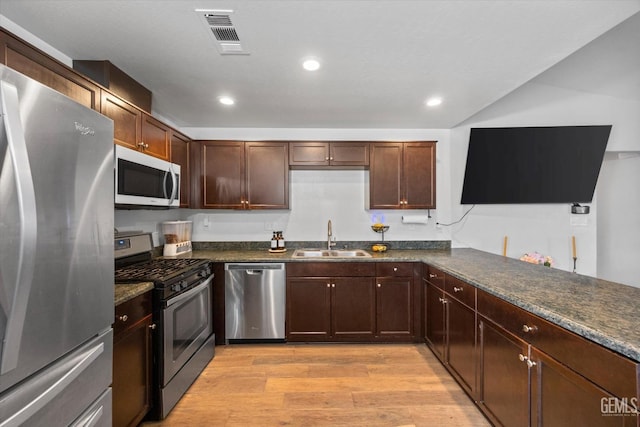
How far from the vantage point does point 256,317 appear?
2928 millimetres

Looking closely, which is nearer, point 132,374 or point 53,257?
point 53,257

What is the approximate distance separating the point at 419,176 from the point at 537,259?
1.67 metres

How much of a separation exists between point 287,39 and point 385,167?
1.96 m

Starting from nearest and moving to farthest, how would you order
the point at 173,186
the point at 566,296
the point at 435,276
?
the point at 566,296, the point at 173,186, the point at 435,276

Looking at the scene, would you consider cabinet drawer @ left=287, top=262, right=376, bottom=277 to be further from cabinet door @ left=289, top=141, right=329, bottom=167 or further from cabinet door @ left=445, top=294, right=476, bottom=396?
cabinet door @ left=289, top=141, right=329, bottom=167

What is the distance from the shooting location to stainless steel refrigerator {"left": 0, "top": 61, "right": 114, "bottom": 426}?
31.3 inches

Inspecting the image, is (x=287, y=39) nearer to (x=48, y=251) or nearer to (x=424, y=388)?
(x=48, y=251)

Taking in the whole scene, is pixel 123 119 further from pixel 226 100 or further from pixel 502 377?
pixel 502 377

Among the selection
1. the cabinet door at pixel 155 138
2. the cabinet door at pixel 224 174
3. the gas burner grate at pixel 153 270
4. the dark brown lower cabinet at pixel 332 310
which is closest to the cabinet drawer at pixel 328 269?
the dark brown lower cabinet at pixel 332 310

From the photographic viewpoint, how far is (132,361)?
165cm

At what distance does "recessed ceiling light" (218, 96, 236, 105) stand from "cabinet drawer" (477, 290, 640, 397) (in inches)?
106

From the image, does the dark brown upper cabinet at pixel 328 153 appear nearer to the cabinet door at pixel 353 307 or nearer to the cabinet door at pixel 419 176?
the cabinet door at pixel 419 176

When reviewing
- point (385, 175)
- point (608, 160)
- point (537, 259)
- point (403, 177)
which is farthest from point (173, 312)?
point (608, 160)

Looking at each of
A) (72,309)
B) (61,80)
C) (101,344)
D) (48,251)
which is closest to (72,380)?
(101,344)
